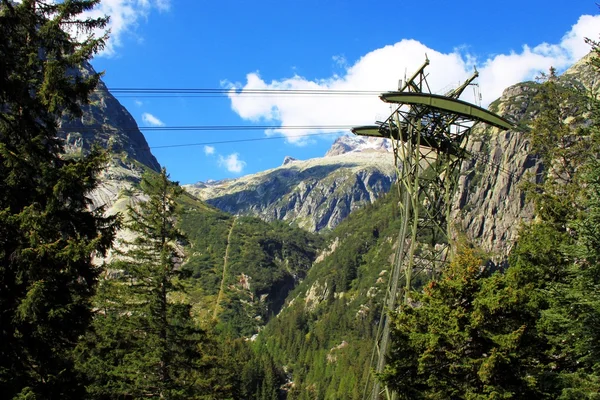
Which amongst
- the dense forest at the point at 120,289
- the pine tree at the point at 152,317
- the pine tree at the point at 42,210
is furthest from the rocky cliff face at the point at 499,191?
the pine tree at the point at 42,210

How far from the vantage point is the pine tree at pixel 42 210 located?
10.7 m

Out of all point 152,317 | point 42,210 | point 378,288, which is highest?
point 42,210

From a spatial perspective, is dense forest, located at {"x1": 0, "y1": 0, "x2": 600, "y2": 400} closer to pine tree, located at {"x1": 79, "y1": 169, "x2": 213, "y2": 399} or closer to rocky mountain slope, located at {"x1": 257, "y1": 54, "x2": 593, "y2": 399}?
pine tree, located at {"x1": 79, "y1": 169, "x2": 213, "y2": 399}

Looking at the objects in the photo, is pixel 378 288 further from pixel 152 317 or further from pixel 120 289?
pixel 120 289

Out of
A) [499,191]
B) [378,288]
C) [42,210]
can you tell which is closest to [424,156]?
[42,210]

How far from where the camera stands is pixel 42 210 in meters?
11.6

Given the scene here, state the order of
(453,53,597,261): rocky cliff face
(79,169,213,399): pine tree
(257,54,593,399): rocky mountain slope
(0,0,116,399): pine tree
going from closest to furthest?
(0,0,116,399): pine tree < (79,169,213,399): pine tree < (257,54,593,399): rocky mountain slope < (453,53,597,261): rocky cliff face

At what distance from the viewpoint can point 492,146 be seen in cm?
16362

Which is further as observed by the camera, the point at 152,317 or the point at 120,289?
the point at 120,289

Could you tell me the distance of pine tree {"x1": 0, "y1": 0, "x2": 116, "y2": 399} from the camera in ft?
35.2

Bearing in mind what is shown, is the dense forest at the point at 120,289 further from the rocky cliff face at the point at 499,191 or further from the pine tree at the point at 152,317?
the rocky cliff face at the point at 499,191

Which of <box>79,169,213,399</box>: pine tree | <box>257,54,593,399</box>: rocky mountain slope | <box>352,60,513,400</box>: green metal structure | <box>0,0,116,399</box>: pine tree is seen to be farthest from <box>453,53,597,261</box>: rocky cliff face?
<box>0,0,116,399</box>: pine tree

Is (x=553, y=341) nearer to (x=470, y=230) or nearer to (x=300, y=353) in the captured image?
(x=300, y=353)

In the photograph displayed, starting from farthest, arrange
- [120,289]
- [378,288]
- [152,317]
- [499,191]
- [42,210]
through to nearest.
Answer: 1. [378,288]
2. [499,191]
3. [120,289]
4. [152,317]
5. [42,210]
